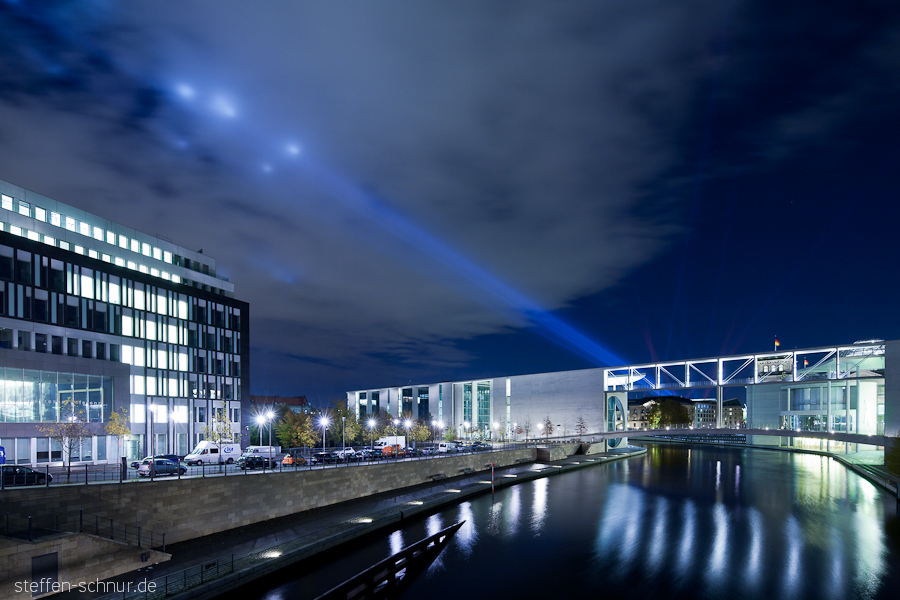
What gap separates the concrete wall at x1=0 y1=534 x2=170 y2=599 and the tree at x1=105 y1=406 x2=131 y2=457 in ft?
72.9

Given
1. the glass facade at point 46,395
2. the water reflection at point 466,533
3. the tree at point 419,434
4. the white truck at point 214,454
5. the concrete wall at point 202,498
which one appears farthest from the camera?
the tree at point 419,434

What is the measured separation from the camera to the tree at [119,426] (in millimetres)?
41438

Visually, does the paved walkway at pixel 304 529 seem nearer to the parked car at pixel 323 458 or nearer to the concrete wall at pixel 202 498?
the concrete wall at pixel 202 498

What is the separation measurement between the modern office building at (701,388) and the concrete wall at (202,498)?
A: 5923 cm

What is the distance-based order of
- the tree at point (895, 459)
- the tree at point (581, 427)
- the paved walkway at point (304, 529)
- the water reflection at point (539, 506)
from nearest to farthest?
the paved walkway at point (304, 529) < the water reflection at point (539, 506) < the tree at point (895, 459) < the tree at point (581, 427)

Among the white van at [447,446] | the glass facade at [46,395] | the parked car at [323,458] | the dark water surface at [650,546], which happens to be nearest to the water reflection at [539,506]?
the dark water surface at [650,546]

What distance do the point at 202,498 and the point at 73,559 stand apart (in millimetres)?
8070

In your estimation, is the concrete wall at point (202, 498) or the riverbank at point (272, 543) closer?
the riverbank at point (272, 543)

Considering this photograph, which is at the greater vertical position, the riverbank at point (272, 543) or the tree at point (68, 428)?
the tree at point (68, 428)

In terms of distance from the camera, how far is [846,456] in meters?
80.6

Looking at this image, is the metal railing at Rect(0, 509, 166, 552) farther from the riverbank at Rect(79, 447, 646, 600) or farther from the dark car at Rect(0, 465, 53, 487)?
the dark car at Rect(0, 465, 53, 487)

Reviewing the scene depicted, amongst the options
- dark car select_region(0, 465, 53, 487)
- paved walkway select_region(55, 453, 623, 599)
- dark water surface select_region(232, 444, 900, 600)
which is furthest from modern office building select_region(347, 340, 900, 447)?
dark car select_region(0, 465, 53, 487)

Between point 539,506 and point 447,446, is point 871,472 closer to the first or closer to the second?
point 539,506

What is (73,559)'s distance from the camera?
65.7 ft
